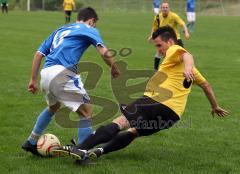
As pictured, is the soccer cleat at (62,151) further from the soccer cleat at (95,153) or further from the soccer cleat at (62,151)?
the soccer cleat at (95,153)

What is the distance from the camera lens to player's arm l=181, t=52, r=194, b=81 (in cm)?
544

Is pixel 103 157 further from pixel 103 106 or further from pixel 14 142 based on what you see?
pixel 103 106

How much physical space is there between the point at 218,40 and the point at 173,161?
1967cm

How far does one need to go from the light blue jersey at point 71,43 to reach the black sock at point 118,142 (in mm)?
943

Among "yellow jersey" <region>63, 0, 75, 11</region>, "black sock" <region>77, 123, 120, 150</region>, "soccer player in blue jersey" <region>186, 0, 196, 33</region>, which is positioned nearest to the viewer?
"black sock" <region>77, 123, 120, 150</region>

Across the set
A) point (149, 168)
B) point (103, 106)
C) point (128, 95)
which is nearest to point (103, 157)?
point (149, 168)

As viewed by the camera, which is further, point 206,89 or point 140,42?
point 140,42

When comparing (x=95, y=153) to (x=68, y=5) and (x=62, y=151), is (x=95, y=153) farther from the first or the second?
(x=68, y=5)

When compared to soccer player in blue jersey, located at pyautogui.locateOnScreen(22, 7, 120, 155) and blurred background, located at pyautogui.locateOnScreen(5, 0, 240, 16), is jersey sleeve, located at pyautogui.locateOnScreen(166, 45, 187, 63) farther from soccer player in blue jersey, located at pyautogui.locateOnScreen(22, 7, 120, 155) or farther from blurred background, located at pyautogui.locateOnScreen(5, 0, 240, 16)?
blurred background, located at pyautogui.locateOnScreen(5, 0, 240, 16)

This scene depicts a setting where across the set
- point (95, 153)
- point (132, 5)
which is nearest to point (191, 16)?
point (95, 153)

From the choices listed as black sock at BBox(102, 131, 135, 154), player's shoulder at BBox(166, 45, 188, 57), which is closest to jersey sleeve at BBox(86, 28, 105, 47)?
player's shoulder at BBox(166, 45, 188, 57)

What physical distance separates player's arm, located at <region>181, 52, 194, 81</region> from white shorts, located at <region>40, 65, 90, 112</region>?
128 centimetres

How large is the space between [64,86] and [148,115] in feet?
3.34

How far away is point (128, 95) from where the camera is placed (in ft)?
36.2
